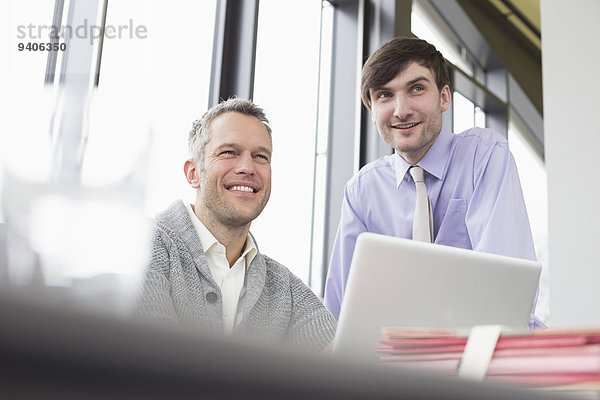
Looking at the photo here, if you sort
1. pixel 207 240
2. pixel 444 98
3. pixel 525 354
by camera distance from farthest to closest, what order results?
pixel 444 98, pixel 207 240, pixel 525 354

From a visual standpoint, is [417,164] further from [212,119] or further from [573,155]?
[573,155]

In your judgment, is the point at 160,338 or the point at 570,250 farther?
the point at 570,250

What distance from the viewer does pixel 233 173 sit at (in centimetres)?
167

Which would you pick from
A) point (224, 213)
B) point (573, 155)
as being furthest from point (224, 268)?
point (573, 155)

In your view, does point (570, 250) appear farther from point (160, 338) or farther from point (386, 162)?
point (160, 338)

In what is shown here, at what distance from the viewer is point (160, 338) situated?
0.74 feet

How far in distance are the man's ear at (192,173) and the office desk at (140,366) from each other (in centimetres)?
149

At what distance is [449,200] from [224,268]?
0.83m

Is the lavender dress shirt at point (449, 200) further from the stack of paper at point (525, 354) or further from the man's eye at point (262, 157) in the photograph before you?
the stack of paper at point (525, 354)

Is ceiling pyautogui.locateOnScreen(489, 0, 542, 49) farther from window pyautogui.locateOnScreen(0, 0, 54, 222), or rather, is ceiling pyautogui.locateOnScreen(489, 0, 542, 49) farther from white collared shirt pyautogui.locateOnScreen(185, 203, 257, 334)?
white collared shirt pyautogui.locateOnScreen(185, 203, 257, 334)

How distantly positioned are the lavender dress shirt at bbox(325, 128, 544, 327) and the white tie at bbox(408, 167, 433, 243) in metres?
0.03

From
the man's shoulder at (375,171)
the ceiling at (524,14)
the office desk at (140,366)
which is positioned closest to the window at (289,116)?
the man's shoulder at (375,171)

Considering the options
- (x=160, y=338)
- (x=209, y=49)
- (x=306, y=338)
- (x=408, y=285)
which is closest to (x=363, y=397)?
(x=160, y=338)

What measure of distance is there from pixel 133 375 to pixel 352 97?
3.72 m
